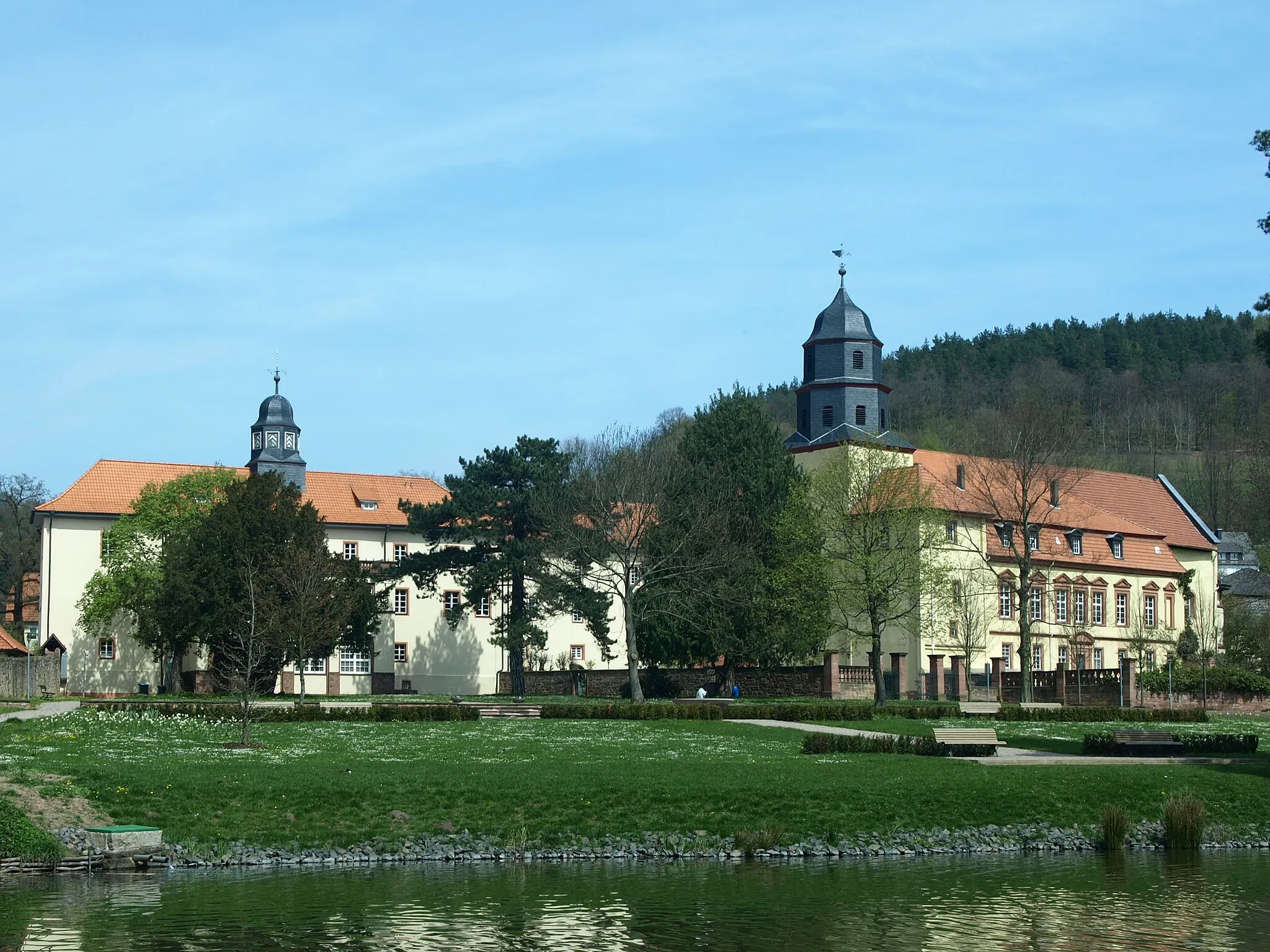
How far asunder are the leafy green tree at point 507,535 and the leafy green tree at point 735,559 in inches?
158

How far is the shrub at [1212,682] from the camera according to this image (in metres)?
52.5

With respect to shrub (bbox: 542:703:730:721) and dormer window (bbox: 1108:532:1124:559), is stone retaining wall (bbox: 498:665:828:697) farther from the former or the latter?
dormer window (bbox: 1108:532:1124:559)

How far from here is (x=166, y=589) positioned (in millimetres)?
58281

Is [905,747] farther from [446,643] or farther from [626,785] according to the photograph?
[446,643]

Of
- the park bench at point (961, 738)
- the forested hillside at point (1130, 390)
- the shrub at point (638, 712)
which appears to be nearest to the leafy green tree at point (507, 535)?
the shrub at point (638, 712)

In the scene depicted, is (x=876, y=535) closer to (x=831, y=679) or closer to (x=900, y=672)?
(x=831, y=679)

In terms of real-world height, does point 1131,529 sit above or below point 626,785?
above

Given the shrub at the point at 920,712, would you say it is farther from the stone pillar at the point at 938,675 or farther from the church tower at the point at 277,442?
the church tower at the point at 277,442

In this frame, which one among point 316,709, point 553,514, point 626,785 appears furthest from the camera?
point 553,514

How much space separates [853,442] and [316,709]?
2767 cm

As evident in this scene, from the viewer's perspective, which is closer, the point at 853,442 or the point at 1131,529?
the point at 853,442

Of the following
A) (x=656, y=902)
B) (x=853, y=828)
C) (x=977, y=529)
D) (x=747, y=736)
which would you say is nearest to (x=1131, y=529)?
(x=977, y=529)

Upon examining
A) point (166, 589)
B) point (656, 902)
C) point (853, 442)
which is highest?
point (853, 442)

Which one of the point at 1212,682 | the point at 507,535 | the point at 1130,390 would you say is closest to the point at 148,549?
the point at 507,535
